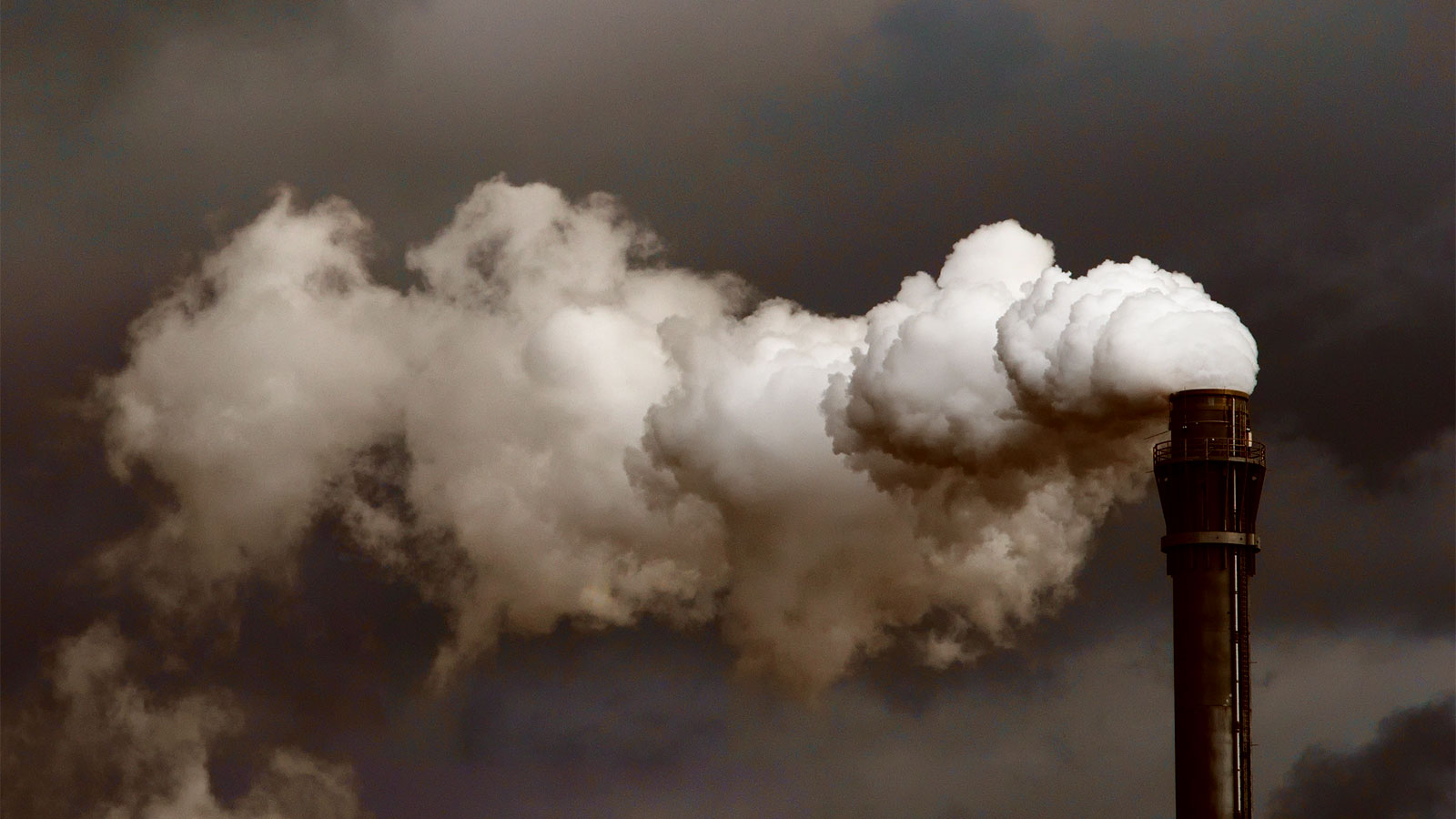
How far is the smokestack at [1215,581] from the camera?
123 m

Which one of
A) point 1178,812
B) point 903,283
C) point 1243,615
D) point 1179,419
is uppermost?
point 903,283

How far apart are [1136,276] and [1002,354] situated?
725 centimetres

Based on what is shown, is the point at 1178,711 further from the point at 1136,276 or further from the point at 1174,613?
the point at 1136,276

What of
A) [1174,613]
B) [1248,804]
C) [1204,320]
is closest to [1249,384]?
[1204,320]

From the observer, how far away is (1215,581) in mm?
123250

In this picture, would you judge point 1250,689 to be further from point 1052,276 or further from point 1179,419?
point 1052,276

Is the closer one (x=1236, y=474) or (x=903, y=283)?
(x=1236, y=474)

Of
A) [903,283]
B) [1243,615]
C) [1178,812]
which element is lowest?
[1178,812]

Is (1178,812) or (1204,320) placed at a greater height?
(1204,320)

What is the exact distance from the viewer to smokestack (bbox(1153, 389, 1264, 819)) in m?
123

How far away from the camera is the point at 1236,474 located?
403 feet

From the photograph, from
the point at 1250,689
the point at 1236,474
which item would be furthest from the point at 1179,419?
the point at 1250,689

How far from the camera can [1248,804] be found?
406 feet

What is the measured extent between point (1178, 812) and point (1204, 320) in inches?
896
